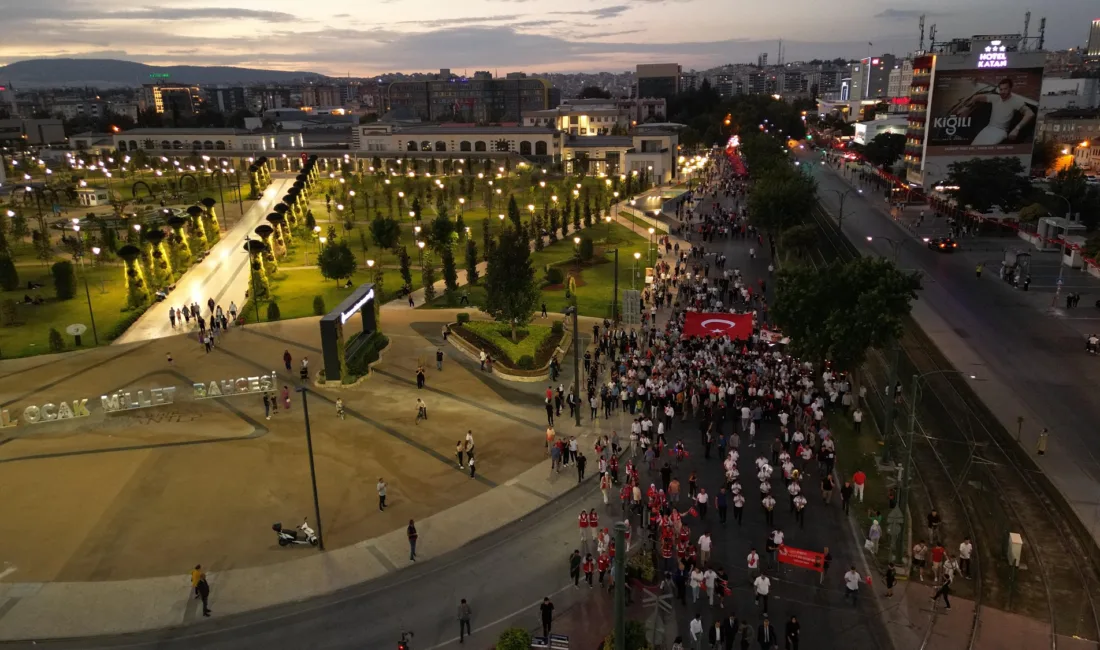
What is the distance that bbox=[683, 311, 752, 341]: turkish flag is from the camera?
1293 inches

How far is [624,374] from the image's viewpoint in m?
30.4

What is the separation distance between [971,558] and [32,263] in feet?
209

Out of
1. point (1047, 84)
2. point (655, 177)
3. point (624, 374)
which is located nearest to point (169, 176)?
point (655, 177)

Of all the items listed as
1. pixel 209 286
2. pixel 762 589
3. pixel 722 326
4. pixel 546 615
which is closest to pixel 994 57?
pixel 722 326

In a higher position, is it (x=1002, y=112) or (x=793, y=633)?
(x=1002, y=112)

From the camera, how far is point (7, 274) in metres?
46.8

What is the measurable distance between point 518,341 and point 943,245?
133 feet

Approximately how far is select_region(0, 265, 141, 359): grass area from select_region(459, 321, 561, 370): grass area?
782 inches

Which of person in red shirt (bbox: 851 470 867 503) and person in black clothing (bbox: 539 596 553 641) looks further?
person in red shirt (bbox: 851 470 867 503)

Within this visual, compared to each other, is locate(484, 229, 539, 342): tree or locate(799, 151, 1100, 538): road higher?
locate(484, 229, 539, 342): tree

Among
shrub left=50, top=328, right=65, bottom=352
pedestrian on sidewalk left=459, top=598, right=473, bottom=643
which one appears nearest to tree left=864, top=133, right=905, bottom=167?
shrub left=50, top=328, right=65, bottom=352

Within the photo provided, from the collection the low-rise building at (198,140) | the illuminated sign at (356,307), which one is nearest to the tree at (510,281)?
the illuminated sign at (356,307)

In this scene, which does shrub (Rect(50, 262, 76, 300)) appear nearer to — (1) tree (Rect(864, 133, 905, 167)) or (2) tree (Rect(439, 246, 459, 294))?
(2) tree (Rect(439, 246, 459, 294))

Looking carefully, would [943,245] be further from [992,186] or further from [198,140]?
[198,140]
